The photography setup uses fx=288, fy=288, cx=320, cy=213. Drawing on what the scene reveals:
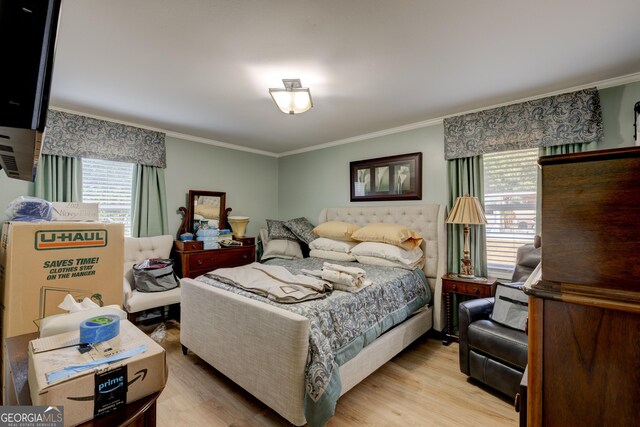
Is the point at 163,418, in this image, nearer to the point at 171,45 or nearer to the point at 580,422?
the point at 580,422

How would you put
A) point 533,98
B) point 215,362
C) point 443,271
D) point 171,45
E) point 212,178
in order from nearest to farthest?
point 171,45 → point 215,362 → point 533,98 → point 443,271 → point 212,178

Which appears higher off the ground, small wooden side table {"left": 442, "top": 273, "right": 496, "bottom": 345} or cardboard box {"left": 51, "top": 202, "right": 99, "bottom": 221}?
cardboard box {"left": 51, "top": 202, "right": 99, "bottom": 221}

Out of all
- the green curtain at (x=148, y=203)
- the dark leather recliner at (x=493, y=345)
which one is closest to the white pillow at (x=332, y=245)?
the dark leather recliner at (x=493, y=345)

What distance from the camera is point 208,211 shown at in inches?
164

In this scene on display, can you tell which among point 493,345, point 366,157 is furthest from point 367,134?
point 493,345

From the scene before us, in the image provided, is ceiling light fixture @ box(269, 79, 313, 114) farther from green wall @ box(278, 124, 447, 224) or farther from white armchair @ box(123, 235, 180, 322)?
white armchair @ box(123, 235, 180, 322)

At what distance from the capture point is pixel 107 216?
3398mm

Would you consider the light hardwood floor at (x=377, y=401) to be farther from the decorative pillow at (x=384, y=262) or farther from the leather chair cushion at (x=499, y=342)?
the decorative pillow at (x=384, y=262)

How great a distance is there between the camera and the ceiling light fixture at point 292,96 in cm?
225

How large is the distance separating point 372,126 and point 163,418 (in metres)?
3.45

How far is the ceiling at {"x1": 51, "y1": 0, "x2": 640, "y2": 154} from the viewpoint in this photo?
1.54 m

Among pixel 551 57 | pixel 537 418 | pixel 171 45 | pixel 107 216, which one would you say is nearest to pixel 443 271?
pixel 551 57

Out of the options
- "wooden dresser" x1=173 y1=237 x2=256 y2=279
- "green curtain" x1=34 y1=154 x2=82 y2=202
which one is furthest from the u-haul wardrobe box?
"wooden dresser" x1=173 y1=237 x2=256 y2=279

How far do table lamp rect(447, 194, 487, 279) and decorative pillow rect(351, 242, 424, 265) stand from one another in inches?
18.4
